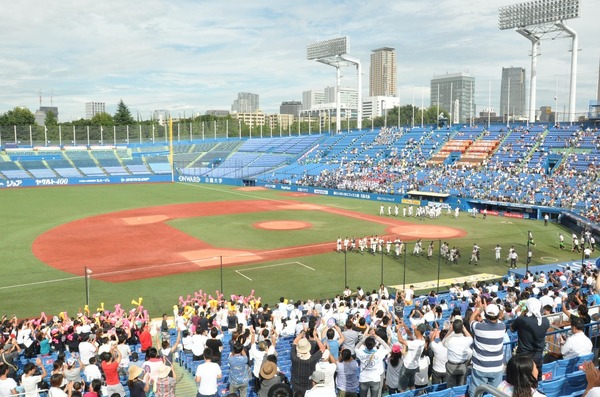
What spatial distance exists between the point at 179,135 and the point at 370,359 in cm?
10199

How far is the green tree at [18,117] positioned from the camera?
117 m

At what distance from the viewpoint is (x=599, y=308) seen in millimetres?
10992

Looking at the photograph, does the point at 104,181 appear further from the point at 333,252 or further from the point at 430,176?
the point at 333,252

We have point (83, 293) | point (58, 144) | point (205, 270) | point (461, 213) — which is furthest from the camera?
point (58, 144)

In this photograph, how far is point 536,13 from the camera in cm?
6450

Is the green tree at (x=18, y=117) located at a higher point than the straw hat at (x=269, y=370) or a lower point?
higher

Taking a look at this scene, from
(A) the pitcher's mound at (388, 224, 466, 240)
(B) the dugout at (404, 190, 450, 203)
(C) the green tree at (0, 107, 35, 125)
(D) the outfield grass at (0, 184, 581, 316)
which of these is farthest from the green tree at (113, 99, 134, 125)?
(A) the pitcher's mound at (388, 224, 466, 240)

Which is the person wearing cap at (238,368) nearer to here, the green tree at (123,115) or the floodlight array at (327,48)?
the floodlight array at (327,48)

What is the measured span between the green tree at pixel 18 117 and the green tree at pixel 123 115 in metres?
19.4

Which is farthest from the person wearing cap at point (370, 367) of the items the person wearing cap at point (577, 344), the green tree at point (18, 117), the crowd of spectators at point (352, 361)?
the green tree at point (18, 117)

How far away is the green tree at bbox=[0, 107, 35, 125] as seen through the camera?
11712 centimetres

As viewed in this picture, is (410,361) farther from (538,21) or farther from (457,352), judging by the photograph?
(538,21)

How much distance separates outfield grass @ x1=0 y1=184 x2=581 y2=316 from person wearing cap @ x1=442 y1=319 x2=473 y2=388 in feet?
46.9

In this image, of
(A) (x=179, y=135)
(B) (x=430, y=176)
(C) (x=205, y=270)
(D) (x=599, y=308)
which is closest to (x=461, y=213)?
(B) (x=430, y=176)
